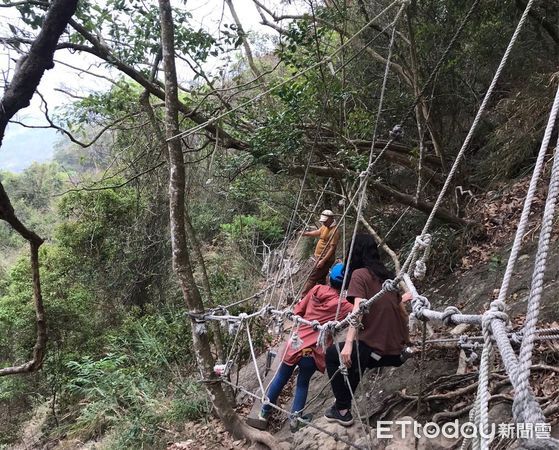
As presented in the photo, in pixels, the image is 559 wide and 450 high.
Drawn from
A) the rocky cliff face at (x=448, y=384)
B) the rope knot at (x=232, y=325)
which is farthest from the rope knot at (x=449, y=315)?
the rope knot at (x=232, y=325)

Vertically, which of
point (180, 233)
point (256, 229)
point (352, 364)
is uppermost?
point (180, 233)

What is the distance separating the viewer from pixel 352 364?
2.21 m

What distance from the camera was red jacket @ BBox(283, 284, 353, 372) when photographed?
98.7 inches

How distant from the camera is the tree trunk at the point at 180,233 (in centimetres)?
265

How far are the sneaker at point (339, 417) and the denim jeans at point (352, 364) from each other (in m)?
0.03

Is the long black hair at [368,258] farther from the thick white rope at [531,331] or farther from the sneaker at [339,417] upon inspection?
the thick white rope at [531,331]

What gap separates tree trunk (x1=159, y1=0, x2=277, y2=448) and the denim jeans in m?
0.62

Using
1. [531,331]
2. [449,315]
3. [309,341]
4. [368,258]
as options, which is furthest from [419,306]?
[309,341]

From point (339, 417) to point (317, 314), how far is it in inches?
21.2

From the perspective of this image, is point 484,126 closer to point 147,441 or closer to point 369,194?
point 369,194

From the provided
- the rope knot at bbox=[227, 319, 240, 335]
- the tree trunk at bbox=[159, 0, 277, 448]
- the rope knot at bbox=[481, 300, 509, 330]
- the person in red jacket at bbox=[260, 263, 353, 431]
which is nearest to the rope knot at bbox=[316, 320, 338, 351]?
the person in red jacket at bbox=[260, 263, 353, 431]

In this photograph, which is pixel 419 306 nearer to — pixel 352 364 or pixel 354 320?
pixel 354 320

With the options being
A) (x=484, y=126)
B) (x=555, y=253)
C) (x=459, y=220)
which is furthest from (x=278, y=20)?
(x=555, y=253)

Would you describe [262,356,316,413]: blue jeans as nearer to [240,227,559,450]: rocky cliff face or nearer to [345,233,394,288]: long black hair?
[240,227,559,450]: rocky cliff face
